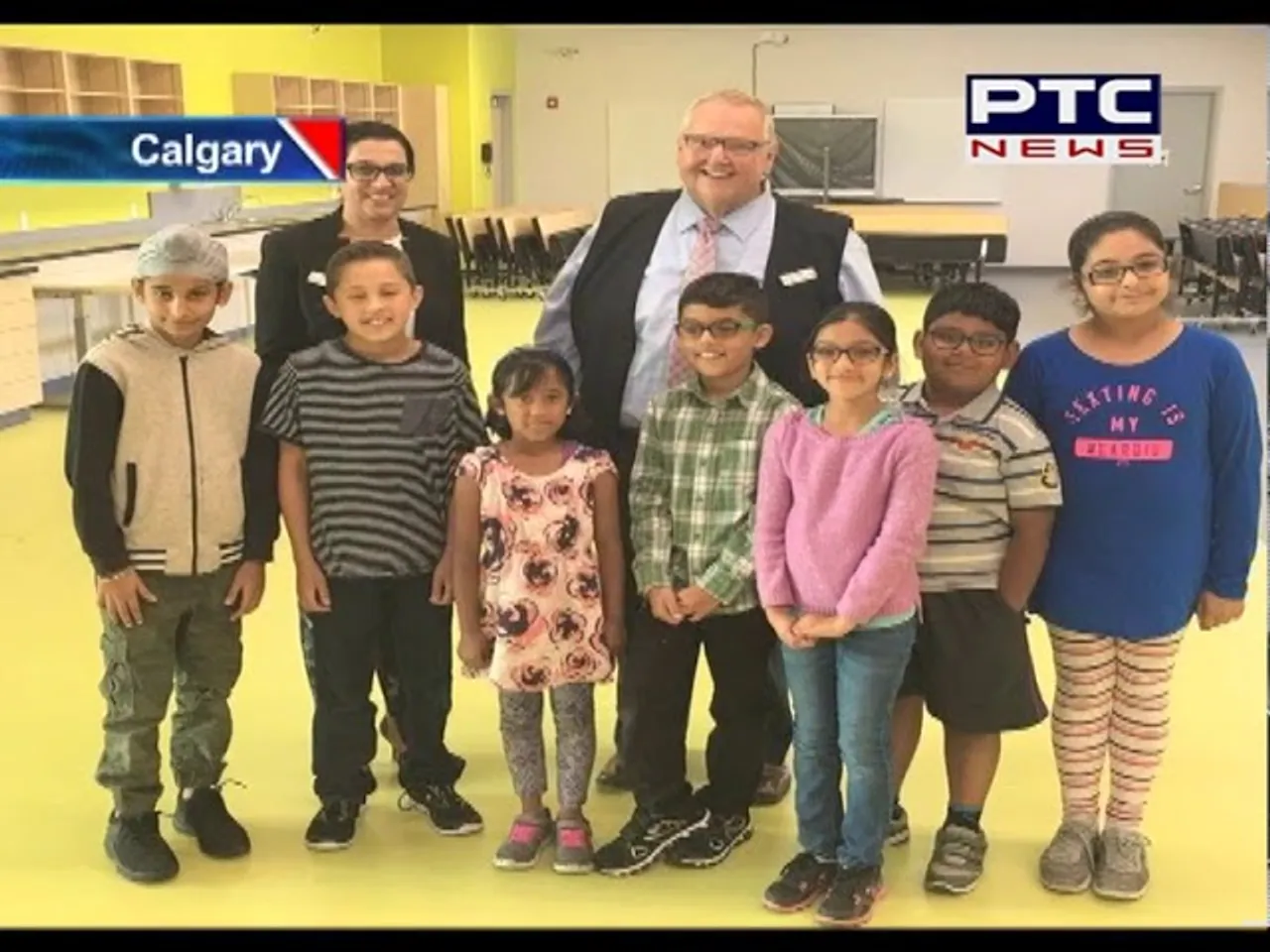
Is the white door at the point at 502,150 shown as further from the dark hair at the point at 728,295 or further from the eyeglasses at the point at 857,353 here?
the eyeglasses at the point at 857,353

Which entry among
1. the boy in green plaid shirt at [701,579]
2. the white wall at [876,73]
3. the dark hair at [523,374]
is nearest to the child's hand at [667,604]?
the boy in green plaid shirt at [701,579]

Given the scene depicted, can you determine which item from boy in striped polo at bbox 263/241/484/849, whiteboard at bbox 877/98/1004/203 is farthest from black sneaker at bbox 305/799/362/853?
whiteboard at bbox 877/98/1004/203

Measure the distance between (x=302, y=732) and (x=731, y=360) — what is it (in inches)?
60.6

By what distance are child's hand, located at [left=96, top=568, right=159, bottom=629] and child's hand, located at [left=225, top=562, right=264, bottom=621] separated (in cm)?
14

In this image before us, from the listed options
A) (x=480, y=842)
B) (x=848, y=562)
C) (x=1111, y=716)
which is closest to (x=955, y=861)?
(x=1111, y=716)

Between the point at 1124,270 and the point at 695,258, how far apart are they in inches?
31.5

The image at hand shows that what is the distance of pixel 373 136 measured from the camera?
269 centimetres

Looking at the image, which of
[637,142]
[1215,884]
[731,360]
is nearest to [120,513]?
[731,360]

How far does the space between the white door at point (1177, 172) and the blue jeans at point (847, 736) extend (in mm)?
14821

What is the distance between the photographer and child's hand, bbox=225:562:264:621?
2586 mm

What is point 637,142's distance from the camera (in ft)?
54.1

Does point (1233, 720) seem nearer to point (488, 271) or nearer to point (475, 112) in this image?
point (488, 271)

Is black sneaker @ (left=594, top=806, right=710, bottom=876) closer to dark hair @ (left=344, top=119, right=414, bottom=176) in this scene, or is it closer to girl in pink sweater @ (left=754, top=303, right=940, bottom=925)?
girl in pink sweater @ (left=754, top=303, right=940, bottom=925)

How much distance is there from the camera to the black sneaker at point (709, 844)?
262 cm
